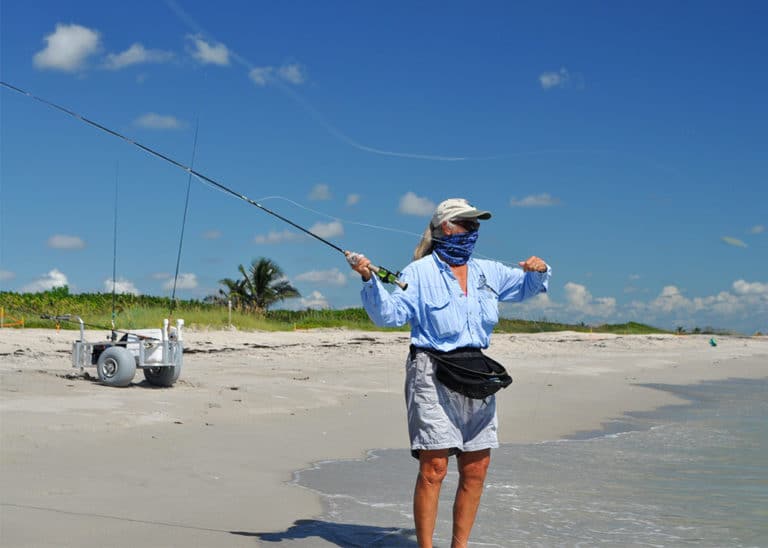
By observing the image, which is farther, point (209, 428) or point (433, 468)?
point (209, 428)

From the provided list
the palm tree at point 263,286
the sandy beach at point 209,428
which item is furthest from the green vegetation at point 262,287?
the sandy beach at point 209,428

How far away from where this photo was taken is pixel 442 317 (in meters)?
4.12

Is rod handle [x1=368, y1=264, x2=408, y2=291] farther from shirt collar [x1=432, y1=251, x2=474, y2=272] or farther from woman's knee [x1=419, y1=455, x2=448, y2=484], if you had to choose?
woman's knee [x1=419, y1=455, x2=448, y2=484]

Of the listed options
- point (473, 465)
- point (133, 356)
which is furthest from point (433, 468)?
point (133, 356)

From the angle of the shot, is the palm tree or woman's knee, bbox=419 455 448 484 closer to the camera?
woman's knee, bbox=419 455 448 484

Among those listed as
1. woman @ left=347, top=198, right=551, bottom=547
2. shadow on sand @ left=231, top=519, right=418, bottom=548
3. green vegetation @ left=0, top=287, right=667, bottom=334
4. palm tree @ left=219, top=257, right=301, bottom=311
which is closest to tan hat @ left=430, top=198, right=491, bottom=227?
woman @ left=347, top=198, right=551, bottom=547

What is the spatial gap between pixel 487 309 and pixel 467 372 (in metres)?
0.38

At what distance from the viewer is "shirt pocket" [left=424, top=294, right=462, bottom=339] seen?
412cm

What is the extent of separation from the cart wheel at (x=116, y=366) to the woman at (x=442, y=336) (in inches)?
262

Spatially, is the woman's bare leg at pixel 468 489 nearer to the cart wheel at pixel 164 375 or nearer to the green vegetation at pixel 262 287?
the cart wheel at pixel 164 375

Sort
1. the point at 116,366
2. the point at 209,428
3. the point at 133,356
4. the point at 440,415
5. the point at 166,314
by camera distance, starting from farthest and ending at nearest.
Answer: the point at 166,314
the point at 133,356
the point at 116,366
the point at 209,428
the point at 440,415

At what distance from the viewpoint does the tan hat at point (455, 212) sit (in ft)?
14.0

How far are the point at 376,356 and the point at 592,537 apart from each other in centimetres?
1316

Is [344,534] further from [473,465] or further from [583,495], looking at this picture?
[583,495]
